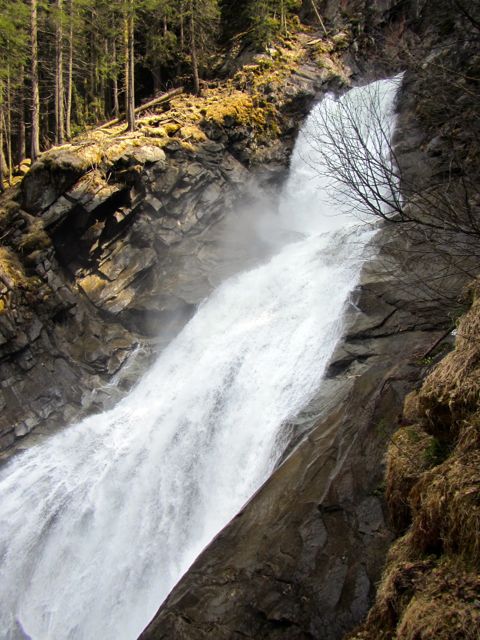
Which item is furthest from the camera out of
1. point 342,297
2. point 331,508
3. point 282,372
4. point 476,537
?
point 342,297

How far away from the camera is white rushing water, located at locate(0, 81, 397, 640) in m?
9.11

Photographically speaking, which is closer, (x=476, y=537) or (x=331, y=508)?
(x=476, y=537)

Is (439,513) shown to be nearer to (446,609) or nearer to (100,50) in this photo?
(446,609)

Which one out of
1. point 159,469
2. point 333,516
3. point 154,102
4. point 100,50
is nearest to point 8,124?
point 100,50

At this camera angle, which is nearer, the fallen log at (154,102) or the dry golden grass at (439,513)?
the dry golden grass at (439,513)

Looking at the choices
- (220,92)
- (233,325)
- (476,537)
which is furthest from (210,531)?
→ (220,92)

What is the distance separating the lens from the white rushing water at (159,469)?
359 inches

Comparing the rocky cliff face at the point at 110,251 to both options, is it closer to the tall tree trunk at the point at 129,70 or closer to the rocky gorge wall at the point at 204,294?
the rocky gorge wall at the point at 204,294

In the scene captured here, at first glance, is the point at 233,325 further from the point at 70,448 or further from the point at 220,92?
the point at 220,92

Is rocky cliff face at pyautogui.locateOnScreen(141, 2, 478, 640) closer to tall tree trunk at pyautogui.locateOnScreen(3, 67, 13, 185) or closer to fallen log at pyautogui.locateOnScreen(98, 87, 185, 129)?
tall tree trunk at pyautogui.locateOnScreen(3, 67, 13, 185)

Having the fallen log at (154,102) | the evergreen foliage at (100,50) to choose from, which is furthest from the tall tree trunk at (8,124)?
the fallen log at (154,102)

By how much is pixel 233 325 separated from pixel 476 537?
12.0 m

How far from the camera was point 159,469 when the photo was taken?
35.7ft

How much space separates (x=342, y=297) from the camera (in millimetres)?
12258
